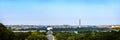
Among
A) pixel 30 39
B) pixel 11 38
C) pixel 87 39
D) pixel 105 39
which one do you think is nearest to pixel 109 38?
pixel 105 39

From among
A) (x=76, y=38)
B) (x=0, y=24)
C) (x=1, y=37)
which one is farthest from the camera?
(x=76, y=38)

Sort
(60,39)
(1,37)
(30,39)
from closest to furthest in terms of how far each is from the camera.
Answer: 1. (1,37)
2. (30,39)
3. (60,39)

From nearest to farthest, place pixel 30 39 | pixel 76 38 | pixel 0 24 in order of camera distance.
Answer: pixel 0 24, pixel 30 39, pixel 76 38

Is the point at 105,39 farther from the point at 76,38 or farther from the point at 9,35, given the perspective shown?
the point at 9,35

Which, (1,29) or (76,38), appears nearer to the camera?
(1,29)

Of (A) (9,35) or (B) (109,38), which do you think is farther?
(B) (109,38)

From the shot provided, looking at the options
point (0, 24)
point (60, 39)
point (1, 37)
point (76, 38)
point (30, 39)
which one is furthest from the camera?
point (60, 39)

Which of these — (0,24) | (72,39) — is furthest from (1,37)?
(72,39)

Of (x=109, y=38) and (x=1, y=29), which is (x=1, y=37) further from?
(x=109, y=38)

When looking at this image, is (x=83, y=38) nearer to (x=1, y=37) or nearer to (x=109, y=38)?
(x=109, y=38)
